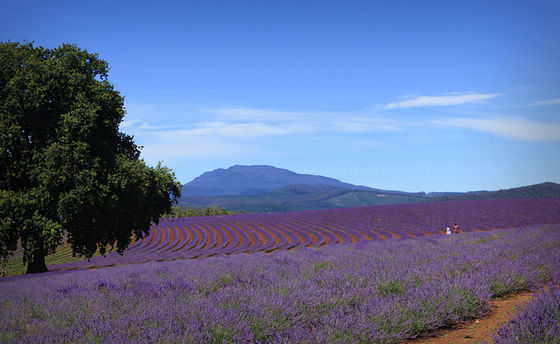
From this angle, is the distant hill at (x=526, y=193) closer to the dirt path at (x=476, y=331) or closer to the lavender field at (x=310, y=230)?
the lavender field at (x=310, y=230)

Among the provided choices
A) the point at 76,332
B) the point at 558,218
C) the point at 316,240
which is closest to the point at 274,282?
the point at 76,332

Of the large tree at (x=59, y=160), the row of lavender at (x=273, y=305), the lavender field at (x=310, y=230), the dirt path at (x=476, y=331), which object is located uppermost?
the large tree at (x=59, y=160)

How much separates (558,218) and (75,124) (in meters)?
30.9

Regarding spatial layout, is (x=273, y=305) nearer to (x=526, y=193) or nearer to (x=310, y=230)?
(x=310, y=230)

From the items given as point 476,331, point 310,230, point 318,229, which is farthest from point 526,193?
point 476,331

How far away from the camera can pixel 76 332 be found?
3566 millimetres

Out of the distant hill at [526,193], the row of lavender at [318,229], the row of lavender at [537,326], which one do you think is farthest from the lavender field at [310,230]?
the distant hill at [526,193]

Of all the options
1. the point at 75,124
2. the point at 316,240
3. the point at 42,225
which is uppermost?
the point at 75,124

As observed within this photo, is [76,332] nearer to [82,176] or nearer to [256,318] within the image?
[256,318]

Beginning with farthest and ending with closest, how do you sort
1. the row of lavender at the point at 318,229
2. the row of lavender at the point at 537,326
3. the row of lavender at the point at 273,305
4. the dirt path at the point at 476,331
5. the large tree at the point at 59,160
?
the row of lavender at the point at 318,229 → the large tree at the point at 59,160 → the dirt path at the point at 476,331 → the row of lavender at the point at 273,305 → the row of lavender at the point at 537,326

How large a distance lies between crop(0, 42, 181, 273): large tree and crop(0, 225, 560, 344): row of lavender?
5903 mm

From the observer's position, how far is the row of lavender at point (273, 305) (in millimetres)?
3533

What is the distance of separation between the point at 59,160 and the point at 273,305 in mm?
10446

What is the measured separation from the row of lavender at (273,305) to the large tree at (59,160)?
19.4 feet
